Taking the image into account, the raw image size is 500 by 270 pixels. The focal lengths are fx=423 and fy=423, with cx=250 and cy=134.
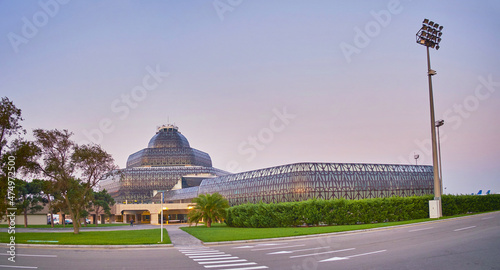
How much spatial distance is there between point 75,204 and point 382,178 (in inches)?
2245

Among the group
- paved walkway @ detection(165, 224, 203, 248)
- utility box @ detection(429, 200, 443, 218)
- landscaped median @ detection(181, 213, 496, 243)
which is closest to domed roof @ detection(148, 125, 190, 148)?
paved walkway @ detection(165, 224, 203, 248)

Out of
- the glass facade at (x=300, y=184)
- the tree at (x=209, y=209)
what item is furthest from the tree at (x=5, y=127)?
the glass facade at (x=300, y=184)

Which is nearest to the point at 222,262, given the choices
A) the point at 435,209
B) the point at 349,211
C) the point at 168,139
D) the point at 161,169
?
the point at 349,211

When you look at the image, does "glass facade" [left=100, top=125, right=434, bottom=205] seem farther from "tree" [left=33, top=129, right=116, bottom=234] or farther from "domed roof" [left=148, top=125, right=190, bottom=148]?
"tree" [left=33, top=129, right=116, bottom=234]

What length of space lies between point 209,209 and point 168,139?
90701mm

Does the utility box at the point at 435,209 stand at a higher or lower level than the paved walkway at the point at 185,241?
higher

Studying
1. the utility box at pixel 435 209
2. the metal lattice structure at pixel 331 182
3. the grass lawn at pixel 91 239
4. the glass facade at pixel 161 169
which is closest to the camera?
the grass lawn at pixel 91 239

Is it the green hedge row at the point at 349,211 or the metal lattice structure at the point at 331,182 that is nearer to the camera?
the green hedge row at the point at 349,211

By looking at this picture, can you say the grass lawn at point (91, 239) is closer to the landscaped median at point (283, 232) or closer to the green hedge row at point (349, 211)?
the landscaped median at point (283, 232)

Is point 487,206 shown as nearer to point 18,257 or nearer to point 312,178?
point 312,178

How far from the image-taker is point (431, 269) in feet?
41.7

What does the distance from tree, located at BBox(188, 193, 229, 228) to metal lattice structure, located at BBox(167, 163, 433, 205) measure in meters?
24.7

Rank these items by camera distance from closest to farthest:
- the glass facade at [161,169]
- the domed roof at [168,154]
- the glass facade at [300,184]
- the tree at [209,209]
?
the tree at [209,209] < the glass facade at [300,184] < the glass facade at [161,169] < the domed roof at [168,154]

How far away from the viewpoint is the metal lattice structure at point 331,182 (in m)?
74.2
